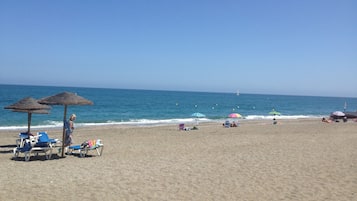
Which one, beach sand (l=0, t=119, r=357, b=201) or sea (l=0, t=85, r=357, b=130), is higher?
beach sand (l=0, t=119, r=357, b=201)

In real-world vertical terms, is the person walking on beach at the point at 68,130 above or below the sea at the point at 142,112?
above

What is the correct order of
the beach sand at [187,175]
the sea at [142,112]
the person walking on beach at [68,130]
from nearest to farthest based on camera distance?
1. the beach sand at [187,175]
2. the person walking on beach at [68,130]
3. the sea at [142,112]

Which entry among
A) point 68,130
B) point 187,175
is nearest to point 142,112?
point 68,130

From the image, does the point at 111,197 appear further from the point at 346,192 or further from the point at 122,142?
the point at 122,142

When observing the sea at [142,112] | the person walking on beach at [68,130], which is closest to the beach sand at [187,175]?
the person walking on beach at [68,130]

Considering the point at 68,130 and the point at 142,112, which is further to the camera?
the point at 142,112

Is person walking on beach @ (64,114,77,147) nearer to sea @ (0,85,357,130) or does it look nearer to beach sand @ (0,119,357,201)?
beach sand @ (0,119,357,201)

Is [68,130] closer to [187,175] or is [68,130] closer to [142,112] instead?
[187,175]

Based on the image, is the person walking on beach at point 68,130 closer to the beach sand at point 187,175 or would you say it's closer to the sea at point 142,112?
the beach sand at point 187,175

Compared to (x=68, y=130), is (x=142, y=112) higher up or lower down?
lower down

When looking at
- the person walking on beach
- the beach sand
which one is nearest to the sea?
the person walking on beach

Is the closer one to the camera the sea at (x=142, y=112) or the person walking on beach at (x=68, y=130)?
the person walking on beach at (x=68, y=130)

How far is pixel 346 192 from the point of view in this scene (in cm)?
724

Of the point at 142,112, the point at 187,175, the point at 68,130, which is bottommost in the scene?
the point at 142,112
